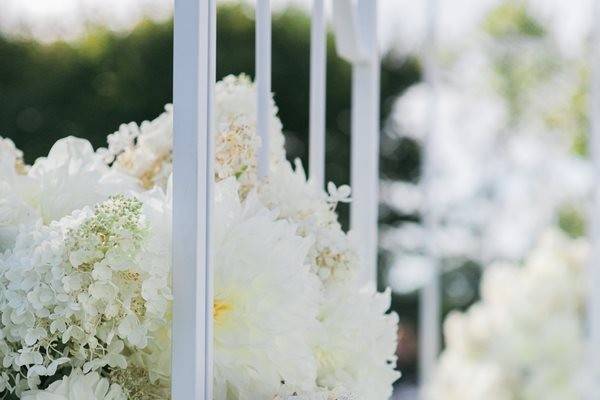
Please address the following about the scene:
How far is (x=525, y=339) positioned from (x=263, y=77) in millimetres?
3270

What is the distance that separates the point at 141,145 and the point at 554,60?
4580 mm

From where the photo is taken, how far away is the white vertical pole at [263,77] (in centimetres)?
93

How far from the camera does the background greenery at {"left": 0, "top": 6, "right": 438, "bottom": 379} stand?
5637 mm

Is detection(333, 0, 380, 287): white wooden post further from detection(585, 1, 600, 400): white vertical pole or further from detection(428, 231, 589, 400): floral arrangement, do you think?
detection(428, 231, 589, 400): floral arrangement

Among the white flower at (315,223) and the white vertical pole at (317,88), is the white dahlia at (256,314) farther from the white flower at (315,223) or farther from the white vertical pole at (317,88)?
the white vertical pole at (317,88)

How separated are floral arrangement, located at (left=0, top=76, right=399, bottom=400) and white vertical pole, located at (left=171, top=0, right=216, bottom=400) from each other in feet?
0.08

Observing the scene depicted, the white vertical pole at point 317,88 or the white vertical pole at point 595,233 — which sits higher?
the white vertical pole at point 317,88

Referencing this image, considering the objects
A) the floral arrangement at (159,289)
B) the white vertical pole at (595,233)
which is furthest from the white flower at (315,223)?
the white vertical pole at (595,233)

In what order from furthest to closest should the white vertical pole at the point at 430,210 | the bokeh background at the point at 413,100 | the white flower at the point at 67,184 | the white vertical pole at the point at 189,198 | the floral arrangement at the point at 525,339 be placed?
the bokeh background at the point at 413,100 → the white vertical pole at the point at 430,210 → the floral arrangement at the point at 525,339 → the white flower at the point at 67,184 → the white vertical pole at the point at 189,198

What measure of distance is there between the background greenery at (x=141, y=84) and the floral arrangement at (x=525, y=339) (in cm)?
149

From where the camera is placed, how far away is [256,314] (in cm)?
79

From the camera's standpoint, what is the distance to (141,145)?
40.0 inches

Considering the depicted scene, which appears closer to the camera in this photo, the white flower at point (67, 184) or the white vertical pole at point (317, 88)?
the white flower at point (67, 184)

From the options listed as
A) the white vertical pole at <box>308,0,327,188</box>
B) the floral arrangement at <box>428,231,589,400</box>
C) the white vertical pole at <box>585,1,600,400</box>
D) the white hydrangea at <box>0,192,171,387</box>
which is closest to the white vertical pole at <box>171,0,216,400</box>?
the white hydrangea at <box>0,192,171,387</box>
